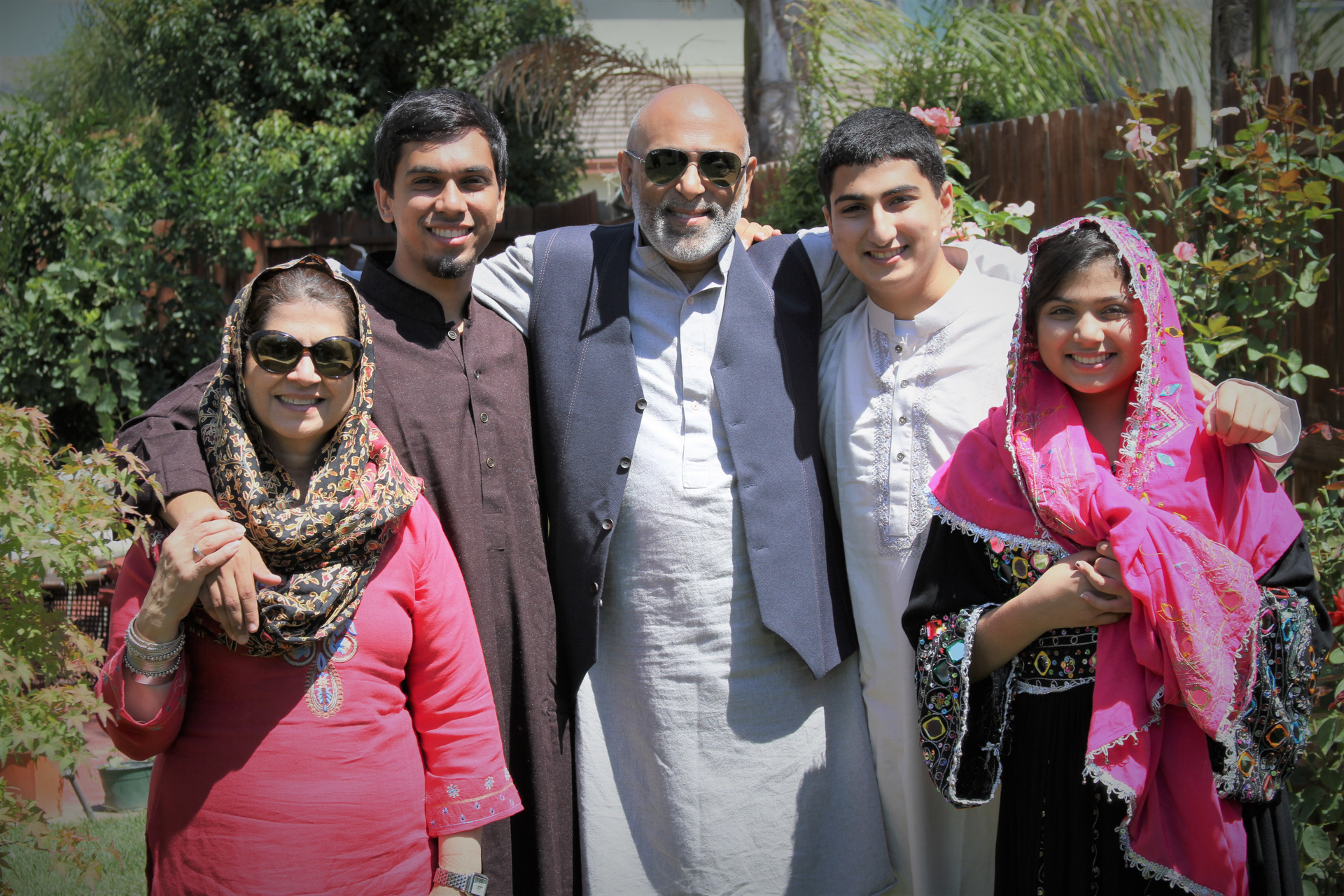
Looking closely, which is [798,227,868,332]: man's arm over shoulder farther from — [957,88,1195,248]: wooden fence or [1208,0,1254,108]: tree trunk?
[1208,0,1254,108]: tree trunk

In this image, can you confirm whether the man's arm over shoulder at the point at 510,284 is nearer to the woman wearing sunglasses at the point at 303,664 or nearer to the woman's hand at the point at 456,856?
the woman wearing sunglasses at the point at 303,664

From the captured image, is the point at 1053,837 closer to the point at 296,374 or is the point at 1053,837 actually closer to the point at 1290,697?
the point at 1290,697

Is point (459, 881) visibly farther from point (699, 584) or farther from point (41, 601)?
point (41, 601)

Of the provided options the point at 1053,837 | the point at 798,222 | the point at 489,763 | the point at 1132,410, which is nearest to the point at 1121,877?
the point at 1053,837

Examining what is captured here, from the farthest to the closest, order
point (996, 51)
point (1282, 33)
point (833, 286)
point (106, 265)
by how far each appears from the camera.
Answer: point (106, 265), point (996, 51), point (1282, 33), point (833, 286)

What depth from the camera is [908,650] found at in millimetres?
2477

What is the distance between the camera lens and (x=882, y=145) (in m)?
2.49

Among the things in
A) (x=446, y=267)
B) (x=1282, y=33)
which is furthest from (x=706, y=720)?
(x=1282, y=33)

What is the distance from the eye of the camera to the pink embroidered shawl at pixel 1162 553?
183cm

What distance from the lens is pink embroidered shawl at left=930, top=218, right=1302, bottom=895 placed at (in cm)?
183

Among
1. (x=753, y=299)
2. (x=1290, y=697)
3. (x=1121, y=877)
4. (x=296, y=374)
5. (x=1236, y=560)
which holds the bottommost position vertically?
(x=1121, y=877)

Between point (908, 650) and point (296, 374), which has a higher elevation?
point (296, 374)

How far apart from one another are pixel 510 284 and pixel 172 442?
978mm

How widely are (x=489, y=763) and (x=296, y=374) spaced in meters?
0.82
